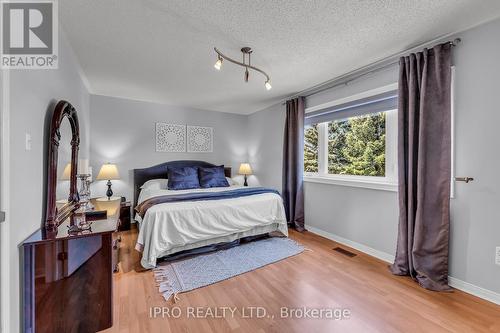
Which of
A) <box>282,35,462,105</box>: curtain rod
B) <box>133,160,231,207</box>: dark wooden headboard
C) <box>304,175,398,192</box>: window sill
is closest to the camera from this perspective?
<box>282,35,462,105</box>: curtain rod

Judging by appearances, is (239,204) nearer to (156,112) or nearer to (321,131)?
(321,131)

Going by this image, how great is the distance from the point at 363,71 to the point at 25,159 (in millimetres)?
3192

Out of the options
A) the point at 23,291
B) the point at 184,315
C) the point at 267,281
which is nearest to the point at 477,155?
the point at 267,281

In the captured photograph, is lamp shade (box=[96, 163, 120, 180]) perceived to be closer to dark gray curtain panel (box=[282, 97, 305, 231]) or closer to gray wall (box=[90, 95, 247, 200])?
gray wall (box=[90, 95, 247, 200])

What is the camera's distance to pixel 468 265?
1888 millimetres

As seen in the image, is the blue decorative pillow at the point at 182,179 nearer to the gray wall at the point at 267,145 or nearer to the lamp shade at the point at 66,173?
the gray wall at the point at 267,145

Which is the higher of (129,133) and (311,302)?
(129,133)

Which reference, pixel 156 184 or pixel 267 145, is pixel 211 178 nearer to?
pixel 156 184

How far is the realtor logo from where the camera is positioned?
113 cm

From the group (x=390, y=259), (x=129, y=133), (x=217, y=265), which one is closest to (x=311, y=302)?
(x=217, y=265)

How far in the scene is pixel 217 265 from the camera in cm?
238

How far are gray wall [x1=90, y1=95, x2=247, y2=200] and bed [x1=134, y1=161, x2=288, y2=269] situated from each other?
147cm

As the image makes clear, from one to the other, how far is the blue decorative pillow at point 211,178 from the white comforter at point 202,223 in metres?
1.20

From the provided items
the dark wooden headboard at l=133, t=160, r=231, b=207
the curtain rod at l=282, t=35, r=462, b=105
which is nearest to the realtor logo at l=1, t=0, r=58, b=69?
the dark wooden headboard at l=133, t=160, r=231, b=207
